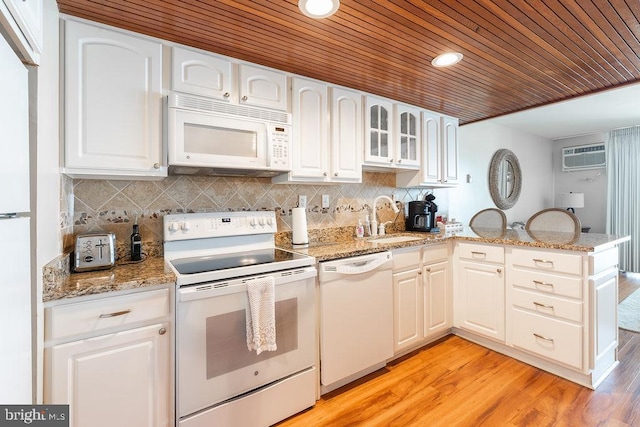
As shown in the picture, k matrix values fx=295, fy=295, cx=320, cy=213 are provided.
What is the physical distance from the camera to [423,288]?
2.40 meters

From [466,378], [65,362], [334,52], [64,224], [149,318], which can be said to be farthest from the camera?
[466,378]

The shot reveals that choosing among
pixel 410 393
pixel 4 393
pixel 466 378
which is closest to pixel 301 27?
pixel 4 393

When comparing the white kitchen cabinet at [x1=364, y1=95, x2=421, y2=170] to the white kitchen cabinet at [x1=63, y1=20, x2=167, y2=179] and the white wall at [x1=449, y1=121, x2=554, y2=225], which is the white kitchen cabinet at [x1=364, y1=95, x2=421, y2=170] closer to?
the white wall at [x1=449, y1=121, x2=554, y2=225]

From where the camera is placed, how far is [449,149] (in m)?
3.11

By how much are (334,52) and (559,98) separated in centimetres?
228

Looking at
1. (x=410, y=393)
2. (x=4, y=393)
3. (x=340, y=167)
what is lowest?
(x=410, y=393)

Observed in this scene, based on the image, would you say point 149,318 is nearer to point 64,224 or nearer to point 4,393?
point 4,393

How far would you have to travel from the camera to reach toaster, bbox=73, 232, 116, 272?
1.42 metres

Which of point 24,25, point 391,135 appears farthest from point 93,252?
point 391,135

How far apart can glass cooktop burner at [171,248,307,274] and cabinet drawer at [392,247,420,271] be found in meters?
0.81

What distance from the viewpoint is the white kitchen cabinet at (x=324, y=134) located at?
208 centimetres

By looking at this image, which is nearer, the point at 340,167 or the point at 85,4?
the point at 85,4

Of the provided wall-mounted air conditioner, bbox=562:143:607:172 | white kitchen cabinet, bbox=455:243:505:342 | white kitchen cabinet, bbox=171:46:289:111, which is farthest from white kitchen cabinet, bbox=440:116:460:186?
wall-mounted air conditioner, bbox=562:143:607:172

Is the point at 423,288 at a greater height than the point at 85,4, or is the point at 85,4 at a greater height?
the point at 85,4
